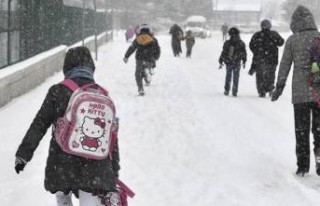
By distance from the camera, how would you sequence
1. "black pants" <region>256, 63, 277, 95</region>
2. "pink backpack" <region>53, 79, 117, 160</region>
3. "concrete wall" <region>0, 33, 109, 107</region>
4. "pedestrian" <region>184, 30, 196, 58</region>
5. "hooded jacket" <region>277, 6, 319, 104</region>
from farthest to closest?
"pedestrian" <region>184, 30, 196, 58</region> < "black pants" <region>256, 63, 277, 95</region> < "concrete wall" <region>0, 33, 109, 107</region> < "hooded jacket" <region>277, 6, 319, 104</region> < "pink backpack" <region>53, 79, 117, 160</region>

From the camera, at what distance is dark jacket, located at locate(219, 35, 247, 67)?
14.6m

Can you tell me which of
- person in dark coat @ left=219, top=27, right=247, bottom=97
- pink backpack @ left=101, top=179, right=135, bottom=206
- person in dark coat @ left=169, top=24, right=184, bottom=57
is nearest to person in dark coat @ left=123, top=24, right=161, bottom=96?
person in dark coat @ left=219, top=27, right=247, bottom=97

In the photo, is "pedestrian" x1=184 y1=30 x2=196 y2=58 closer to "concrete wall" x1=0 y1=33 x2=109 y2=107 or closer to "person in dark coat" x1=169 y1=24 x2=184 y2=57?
"person in dark coat" x1=169 y1=24 x2=184 y2=57

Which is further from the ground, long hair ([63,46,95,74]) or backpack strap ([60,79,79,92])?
long hair ([63,46,95,74])

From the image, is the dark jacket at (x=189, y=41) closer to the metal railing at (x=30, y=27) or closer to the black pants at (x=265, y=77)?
the metal railing at (x=30, y=27)

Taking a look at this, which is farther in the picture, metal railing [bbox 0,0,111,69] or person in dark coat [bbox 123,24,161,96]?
person in dark coat [bbox 123,24,161,96]

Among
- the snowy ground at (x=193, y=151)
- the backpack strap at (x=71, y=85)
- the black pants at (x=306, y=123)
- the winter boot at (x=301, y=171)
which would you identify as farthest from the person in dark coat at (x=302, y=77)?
the backpack strap at (x=71, y=85)

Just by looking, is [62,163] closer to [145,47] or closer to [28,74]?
[28,74]

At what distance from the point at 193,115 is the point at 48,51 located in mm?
7030

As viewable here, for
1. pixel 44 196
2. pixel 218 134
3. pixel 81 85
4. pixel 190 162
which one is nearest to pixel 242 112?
pixel 218 134

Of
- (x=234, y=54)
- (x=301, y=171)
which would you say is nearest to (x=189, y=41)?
(x=234, y=54)

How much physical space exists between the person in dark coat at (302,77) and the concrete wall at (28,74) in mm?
5788

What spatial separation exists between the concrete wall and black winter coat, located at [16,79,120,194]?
7.17 meters

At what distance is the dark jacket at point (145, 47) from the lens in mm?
14656
